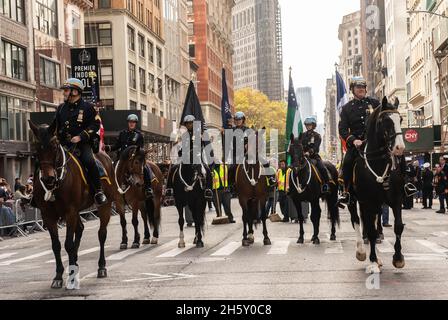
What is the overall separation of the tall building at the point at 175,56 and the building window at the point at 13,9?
4089 cm

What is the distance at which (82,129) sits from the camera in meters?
12.3

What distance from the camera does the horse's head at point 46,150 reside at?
1087 cm

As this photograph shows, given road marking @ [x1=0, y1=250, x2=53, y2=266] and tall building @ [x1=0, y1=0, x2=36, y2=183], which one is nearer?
road marking @ [x1=0, y1=250, x2=53, y2=266]

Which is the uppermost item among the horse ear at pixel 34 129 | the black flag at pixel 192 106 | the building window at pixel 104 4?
the building window at pixel 104 4

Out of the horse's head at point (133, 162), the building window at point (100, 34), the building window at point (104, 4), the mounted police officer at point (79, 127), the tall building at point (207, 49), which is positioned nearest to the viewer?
the mounted police officer at point (79, 127)

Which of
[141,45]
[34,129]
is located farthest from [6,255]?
[141,45]

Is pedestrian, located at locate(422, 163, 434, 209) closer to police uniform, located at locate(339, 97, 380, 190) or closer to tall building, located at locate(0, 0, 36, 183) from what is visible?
tall building, located at locate(0, 0, 36, 183)

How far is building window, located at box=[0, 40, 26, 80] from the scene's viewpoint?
4416 cm

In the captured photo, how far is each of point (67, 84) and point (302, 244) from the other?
7.17 m

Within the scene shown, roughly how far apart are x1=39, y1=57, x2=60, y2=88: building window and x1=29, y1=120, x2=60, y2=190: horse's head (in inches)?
1558

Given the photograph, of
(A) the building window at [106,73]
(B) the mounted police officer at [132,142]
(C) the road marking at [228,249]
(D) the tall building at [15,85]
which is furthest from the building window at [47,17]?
(C) the road marking at [228,249]

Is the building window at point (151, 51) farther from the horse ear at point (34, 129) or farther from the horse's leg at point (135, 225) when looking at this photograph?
the horse ear at point (34, 129)

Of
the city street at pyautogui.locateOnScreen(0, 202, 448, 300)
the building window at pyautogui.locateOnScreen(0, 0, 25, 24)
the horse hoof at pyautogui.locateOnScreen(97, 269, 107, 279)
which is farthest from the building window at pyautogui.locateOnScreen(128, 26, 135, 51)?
the horse hoof at pyautogui.locateOnScreen(97, 269, 107, 279)
